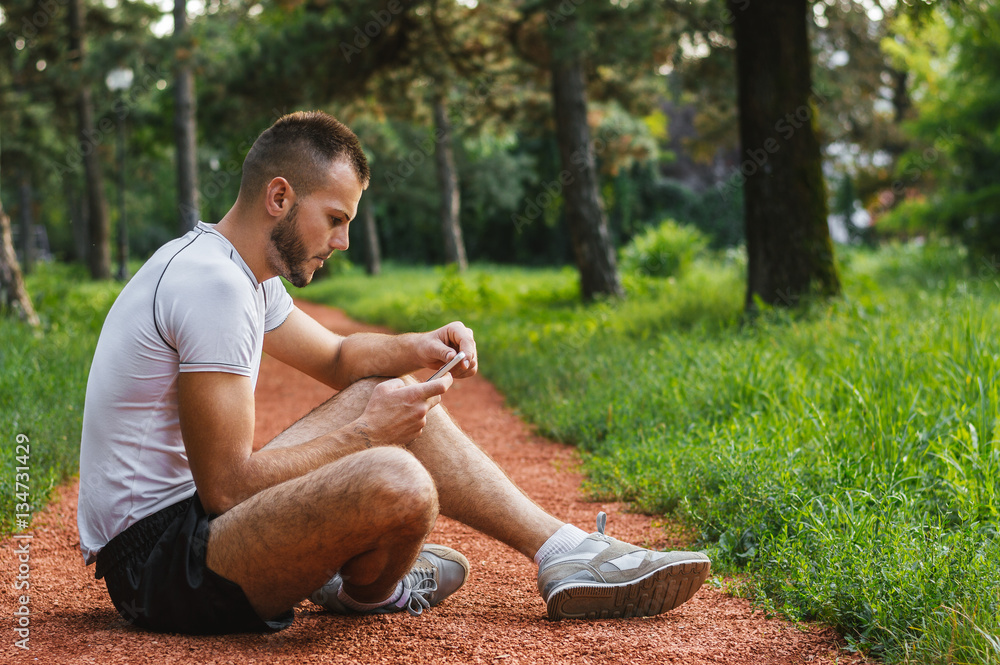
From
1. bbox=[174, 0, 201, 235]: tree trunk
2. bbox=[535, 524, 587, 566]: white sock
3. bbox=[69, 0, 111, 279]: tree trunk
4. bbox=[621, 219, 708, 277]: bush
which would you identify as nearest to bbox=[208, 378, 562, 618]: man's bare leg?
bbox=[535, 524, 587, 566]: white sock

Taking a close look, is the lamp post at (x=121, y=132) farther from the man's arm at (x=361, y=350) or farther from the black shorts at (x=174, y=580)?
the black shorts at (x=174, y=580)

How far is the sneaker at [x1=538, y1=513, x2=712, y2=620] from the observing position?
7.86 feet

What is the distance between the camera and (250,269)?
2340 mm

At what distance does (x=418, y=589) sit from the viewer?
2.55 m

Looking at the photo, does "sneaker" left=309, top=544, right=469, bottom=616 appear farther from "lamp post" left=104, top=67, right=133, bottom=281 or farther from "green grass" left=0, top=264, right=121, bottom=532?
"lamp post" left=104, top=67, right=133, bottom=281

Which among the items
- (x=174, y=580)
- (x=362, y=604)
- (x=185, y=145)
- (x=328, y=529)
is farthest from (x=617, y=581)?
(x=185, y=145)

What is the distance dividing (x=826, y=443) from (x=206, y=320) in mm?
2855

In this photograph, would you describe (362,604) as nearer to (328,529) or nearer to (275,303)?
(328,529)

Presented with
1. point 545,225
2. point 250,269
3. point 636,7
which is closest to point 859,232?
point 545,225

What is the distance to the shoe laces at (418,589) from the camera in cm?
251

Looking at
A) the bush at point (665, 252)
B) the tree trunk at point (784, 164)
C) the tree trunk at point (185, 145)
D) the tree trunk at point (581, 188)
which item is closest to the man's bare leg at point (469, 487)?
the tree trunk at point (784, 164)

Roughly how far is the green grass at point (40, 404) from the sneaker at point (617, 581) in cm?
238

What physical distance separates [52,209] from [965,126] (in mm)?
40575

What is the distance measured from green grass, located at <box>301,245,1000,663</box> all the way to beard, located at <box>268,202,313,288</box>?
6.10ft
